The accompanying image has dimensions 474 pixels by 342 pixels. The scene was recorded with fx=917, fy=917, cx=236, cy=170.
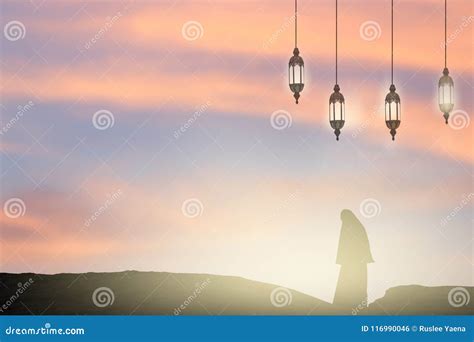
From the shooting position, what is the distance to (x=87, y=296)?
21.6 meters

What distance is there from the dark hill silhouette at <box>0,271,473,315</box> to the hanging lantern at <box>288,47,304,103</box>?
266 inches

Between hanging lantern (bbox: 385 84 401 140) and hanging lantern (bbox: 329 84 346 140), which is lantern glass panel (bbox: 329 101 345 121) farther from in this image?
hanging lantern (bbox: 385 84 401 140)

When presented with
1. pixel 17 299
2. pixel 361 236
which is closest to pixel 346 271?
pixel 361 236

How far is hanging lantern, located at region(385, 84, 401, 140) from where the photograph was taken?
1352cm

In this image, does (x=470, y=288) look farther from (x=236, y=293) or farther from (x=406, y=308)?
(x=236, y=293)
